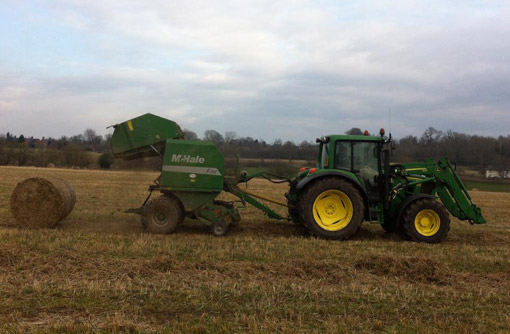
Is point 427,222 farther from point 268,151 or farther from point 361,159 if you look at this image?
point 268,151

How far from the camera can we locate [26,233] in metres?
7.32

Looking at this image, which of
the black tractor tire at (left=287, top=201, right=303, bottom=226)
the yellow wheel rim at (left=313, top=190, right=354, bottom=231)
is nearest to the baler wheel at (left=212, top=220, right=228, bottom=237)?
the black tractor tire at (left=287, top=201, right=303, bottom=226)

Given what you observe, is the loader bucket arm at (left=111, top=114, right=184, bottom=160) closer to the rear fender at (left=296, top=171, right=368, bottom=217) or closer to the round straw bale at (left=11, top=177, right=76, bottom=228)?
the round straw bale at (left=11, top=177, right=76, bottom=228)

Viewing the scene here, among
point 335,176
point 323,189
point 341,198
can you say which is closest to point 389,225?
point 341,198

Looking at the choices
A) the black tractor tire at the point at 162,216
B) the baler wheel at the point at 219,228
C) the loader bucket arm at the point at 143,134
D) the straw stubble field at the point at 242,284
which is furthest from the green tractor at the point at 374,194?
the loader bucket arm at the point at 143,134

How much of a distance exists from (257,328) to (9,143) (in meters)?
57.2

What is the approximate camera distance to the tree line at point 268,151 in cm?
873

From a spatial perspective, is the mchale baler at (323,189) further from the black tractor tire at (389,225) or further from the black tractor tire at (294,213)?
the black tractor tire at (294,213)

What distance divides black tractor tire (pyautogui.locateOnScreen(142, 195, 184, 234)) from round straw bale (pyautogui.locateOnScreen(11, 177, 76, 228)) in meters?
1.77

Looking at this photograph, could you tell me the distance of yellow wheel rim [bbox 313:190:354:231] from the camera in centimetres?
777

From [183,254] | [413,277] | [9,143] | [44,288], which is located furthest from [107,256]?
[9,143]

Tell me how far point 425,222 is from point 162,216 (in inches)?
198

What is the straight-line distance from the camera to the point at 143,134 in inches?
315

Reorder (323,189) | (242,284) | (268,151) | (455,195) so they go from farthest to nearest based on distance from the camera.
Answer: (268,151) < (455,195) < (323,189) < (242,284)
